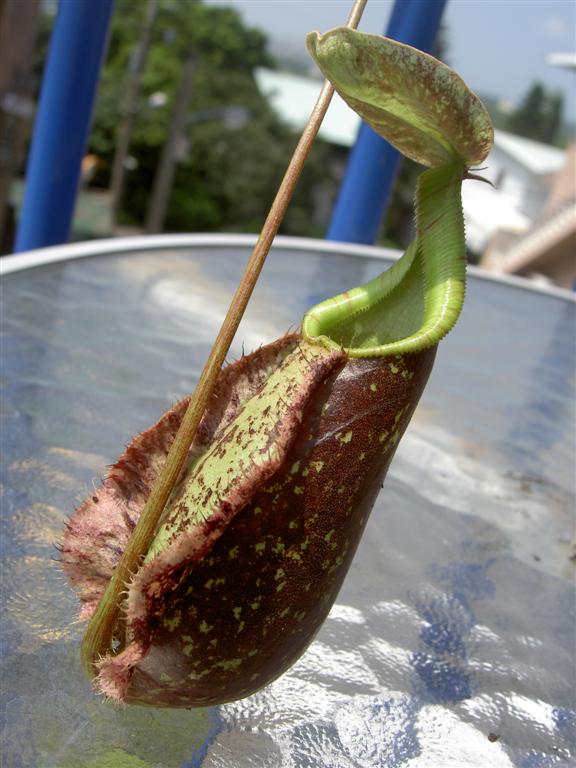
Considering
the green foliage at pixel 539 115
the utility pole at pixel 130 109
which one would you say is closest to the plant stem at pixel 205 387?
the utility pole at pixel 130 109

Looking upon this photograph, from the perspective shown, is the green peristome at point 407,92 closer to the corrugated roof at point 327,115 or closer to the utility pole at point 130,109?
the utility pole at point 130,109

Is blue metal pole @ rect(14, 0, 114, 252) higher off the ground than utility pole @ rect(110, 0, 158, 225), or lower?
higher

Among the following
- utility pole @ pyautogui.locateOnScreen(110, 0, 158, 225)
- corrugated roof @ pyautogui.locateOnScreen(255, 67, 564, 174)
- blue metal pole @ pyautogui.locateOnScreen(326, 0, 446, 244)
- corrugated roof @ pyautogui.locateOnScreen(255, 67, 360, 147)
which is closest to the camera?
blue metal pole @ pyautogui.locateOnScreen(326, 0, 446, 244)

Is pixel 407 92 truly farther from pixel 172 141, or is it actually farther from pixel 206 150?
pixel 206 150

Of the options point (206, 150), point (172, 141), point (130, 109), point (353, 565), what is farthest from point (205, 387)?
Result: point (206, 150)

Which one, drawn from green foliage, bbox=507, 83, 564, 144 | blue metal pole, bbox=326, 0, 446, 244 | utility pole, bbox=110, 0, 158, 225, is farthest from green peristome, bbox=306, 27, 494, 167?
green foliage, bbox=507, 83, 564, 144

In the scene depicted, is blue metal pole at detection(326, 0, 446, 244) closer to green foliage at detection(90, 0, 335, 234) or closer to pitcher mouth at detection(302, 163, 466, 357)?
pitcher mouth at detection(302, 163, 466, 357)

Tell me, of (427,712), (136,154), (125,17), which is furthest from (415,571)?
(125,17)
